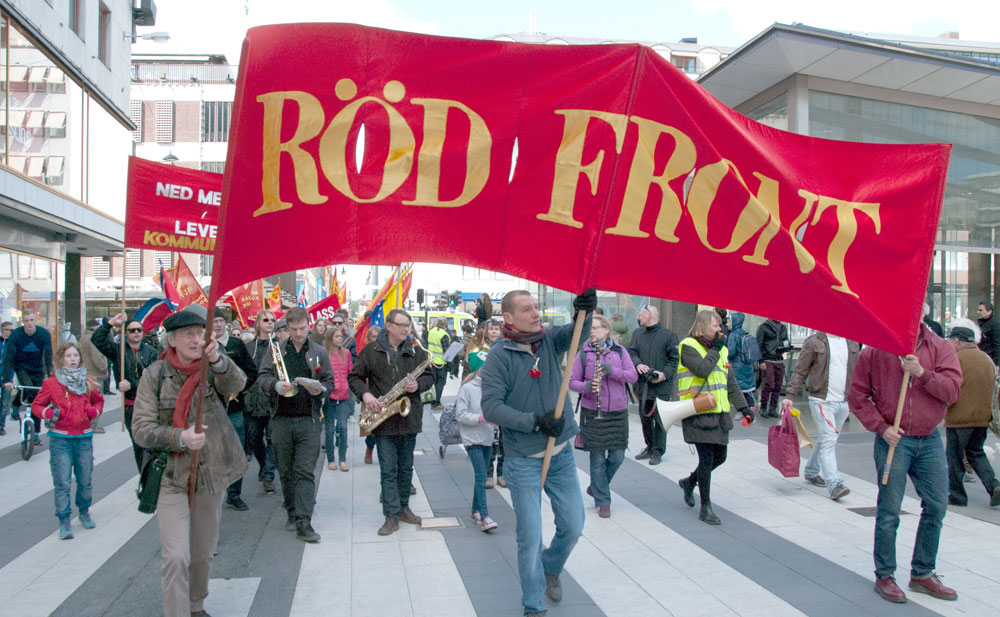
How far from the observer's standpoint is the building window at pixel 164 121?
53.5 m

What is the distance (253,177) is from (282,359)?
3381 mm

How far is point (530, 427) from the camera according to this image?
4422 millimetres

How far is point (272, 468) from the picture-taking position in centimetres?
837

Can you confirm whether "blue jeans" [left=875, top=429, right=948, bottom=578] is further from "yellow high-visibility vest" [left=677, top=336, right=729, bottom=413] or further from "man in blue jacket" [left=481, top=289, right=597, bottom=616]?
"man in blue jacket" [left=481, top=289, right=597, bottom=616]

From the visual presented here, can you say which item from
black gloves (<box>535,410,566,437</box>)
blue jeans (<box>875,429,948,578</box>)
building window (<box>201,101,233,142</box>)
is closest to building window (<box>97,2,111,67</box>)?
black gloves (<box>535,410,566,437</box>)

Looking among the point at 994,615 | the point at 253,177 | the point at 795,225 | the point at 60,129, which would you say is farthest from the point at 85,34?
the point at 994,615

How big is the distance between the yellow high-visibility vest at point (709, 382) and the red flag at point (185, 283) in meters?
7.05

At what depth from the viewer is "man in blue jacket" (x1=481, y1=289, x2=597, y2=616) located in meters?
4.54

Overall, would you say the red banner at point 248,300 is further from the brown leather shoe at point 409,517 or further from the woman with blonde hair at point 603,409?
the woman with blonde hair at point 603,409

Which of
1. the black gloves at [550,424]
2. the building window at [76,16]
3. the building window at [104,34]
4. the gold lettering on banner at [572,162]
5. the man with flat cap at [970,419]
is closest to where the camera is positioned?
the gold lettering on banner at [572,162]

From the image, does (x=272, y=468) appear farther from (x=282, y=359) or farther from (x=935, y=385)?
(x=935, y=385)

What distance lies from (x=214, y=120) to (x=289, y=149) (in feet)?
180

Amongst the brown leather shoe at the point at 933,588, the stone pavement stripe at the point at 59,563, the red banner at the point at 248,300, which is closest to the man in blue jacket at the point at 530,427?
the brown leather shoe at the point at 933,588

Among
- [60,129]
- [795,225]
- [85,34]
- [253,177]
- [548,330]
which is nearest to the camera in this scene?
[253,177]
